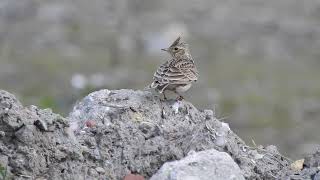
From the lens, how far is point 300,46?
2302 cm

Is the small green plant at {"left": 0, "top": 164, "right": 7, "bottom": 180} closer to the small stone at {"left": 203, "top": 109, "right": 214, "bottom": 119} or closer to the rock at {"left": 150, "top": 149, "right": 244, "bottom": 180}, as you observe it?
the rock at {"left": 150, "top": 149, "right": 244, "bottom": 180}

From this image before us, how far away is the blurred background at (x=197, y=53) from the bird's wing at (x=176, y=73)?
25.0 ft

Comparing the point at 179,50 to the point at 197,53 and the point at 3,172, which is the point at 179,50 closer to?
the point at 3,172

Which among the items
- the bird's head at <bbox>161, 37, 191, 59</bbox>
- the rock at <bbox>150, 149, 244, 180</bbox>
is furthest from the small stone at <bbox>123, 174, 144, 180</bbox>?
the bird's head at <bbox>161, 37, 191, 59</bbox>

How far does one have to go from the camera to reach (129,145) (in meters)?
7.14

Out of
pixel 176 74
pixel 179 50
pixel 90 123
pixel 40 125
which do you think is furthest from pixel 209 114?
pixel 179 50

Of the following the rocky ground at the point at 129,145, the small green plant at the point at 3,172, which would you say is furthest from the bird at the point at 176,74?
the small green plant at the point at 3,172

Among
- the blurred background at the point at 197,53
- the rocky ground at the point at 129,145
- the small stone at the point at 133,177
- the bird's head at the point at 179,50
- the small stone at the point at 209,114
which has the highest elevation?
the blurred background at the point at 197,53

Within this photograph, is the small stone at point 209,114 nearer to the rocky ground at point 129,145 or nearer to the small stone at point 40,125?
the rocky ground at point 129,145

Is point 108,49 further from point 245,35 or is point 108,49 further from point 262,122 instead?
point 262,122

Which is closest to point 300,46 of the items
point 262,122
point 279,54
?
point 279,54

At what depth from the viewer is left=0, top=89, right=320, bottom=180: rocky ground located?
6.60 m

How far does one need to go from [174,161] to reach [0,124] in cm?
114

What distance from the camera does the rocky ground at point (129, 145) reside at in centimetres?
660
